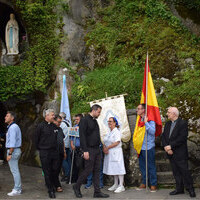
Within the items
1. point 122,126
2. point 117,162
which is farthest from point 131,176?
point 122,126

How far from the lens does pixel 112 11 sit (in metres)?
12.9

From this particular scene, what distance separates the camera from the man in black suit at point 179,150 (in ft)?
19.7

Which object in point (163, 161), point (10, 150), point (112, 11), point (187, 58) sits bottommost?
point (163, 161)

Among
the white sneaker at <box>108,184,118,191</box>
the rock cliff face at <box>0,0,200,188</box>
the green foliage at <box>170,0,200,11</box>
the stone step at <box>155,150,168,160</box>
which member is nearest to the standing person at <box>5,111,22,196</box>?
the white sneaker at <box>108,184,118,191</box>

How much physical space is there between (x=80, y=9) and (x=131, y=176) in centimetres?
840

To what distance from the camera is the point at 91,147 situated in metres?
6.27

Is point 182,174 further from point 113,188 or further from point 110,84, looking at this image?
point 110,84

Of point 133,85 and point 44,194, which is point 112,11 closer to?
point 133,85

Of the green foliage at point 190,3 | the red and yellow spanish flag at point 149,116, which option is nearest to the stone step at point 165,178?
the red and yellow spanish flag at point 149,116

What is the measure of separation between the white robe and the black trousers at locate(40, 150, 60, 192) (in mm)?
1128

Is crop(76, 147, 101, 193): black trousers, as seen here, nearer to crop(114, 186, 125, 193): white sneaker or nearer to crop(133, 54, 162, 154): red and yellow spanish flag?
crop(114, 186, 125, 193): white sneaker

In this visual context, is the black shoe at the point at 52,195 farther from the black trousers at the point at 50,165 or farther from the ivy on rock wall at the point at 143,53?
the ivy on rock wall at the point at 143,53

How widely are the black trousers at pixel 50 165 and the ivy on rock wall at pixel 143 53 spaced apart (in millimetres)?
3732

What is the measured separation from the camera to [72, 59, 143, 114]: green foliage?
9984 millimetres
